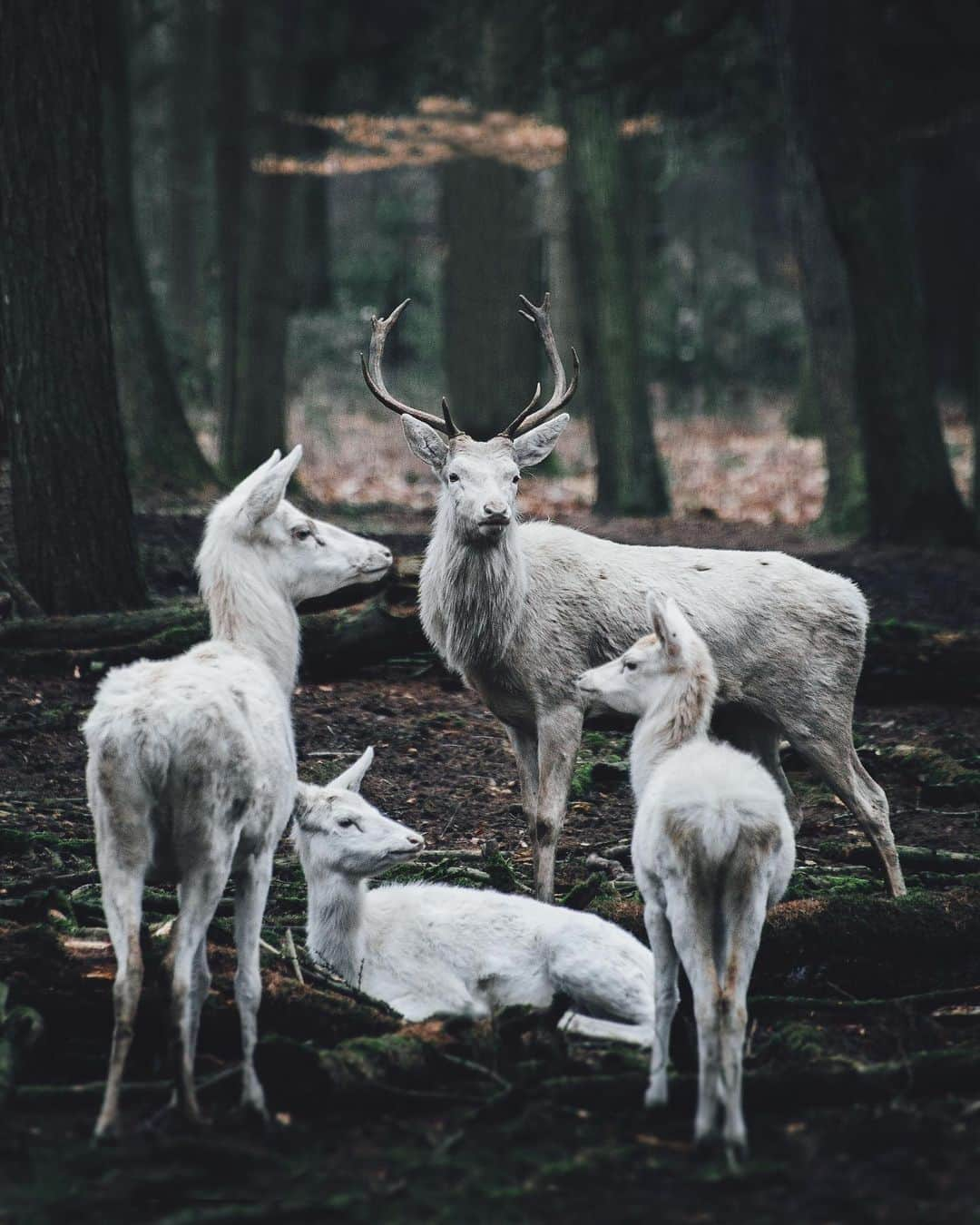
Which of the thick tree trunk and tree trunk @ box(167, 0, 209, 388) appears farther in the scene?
tree trunk @ box(167, 0, 209, 388)

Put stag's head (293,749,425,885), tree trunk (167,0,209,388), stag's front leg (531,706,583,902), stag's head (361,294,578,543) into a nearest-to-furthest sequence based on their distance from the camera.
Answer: stag's head (293,749,425,885)
stag's front leg (531,706,583,902)
stag's head (361,294,578,543)
tree trunk (167,0,209,388)

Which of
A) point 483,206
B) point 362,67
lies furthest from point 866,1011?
point 362,67

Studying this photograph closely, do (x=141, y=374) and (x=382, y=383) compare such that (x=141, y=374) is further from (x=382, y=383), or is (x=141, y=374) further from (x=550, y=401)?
(x=550, y=401)

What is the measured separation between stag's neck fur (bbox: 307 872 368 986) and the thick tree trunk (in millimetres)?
12788

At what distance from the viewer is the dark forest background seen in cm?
956

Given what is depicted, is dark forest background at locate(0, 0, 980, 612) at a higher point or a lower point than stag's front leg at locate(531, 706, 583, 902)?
higher

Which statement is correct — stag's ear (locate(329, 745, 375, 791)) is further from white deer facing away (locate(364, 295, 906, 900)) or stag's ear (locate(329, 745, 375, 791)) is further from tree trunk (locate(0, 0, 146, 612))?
tree trunk (locate(0, 0, 146, 612))

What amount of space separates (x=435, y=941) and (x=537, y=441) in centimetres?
270

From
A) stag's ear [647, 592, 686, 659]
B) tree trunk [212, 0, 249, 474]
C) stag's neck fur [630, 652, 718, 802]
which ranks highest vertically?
tree trunk [212, 0, 249, 474]

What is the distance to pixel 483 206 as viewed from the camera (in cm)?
1981

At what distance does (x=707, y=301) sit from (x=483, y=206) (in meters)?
13.3

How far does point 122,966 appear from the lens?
466cm

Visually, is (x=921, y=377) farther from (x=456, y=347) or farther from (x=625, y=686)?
(x=625, y=686)

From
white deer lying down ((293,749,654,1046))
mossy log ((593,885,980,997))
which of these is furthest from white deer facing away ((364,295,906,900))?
white deer lying down ((293,749,654,1046))
